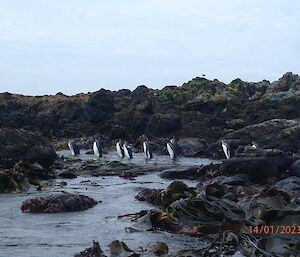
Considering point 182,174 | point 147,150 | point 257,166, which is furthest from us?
point 147,150

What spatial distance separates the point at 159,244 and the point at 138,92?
1827 inches

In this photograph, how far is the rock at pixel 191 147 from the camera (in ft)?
83.0

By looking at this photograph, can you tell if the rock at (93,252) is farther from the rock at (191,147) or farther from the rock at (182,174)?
the rock at (191,147)

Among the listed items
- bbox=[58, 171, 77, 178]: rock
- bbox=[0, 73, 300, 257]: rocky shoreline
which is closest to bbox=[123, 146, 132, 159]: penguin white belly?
bbox=[0, 73, 300, 257]: rocky shoreline

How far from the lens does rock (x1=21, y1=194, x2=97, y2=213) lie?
32.9ft

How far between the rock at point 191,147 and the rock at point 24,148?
9643 mm

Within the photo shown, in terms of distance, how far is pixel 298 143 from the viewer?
2330 cm

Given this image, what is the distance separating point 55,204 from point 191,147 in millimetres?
16734

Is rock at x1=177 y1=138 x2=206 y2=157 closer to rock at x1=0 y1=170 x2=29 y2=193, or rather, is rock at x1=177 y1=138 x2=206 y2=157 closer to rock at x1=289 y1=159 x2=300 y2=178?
rock at x1=289 y1=159 x2=300 y2=178

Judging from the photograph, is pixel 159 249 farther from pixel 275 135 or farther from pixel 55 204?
pixel 275 135

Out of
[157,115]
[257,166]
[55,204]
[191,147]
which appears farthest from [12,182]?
[157,115]

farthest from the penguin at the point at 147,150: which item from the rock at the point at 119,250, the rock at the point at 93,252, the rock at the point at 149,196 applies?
the rock at the point at 93,252

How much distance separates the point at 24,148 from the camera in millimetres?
16453

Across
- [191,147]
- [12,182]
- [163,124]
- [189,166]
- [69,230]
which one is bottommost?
[189,166]
